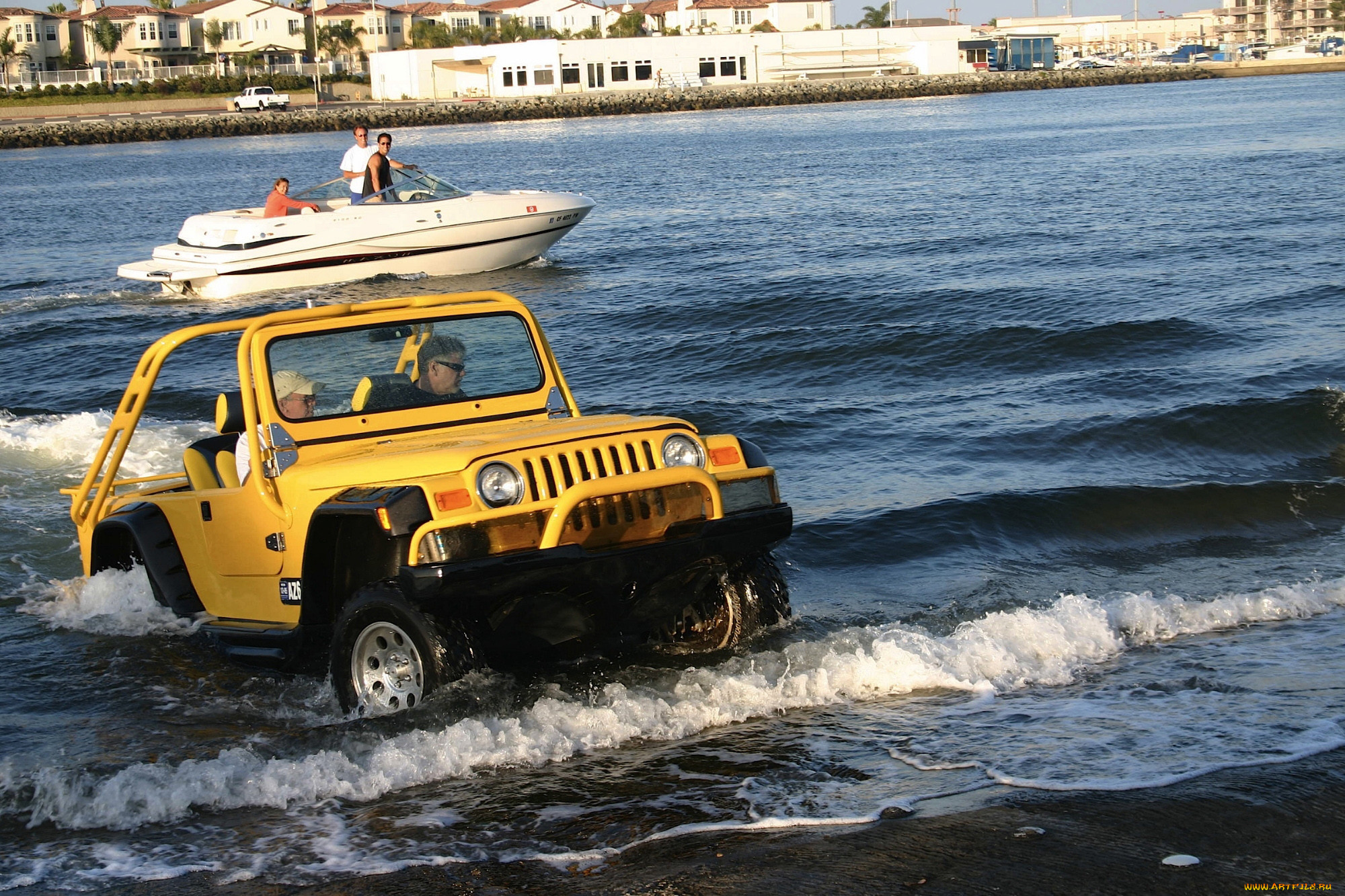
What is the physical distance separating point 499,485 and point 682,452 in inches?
32.6

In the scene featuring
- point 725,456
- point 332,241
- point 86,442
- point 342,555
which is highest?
point 332,241


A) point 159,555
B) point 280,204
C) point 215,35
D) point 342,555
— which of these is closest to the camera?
point 342,555

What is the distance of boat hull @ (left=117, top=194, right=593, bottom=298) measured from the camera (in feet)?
68.8

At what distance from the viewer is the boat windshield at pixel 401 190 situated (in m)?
21.1

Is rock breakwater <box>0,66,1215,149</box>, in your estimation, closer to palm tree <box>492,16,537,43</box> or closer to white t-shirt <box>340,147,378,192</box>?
palm tree <box>492,16,537,43</box>

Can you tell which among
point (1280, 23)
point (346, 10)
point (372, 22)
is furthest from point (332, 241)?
point (1280, 23)

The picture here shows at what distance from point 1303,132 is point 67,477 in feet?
128

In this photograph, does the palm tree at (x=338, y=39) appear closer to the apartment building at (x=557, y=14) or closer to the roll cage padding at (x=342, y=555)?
the apartment building at (x=557, y=14)

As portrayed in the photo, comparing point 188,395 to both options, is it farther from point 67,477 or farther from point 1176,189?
point 1176,189

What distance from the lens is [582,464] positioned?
17.6ft

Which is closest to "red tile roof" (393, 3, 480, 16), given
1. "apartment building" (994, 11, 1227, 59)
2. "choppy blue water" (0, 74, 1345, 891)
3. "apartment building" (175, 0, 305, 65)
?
"apartment building" (175, 0, 305, 65)

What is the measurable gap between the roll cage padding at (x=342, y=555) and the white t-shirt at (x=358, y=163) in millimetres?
15524

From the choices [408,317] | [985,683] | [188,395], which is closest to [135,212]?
[188,395]

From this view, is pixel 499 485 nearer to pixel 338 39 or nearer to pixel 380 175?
pixel 380 175
